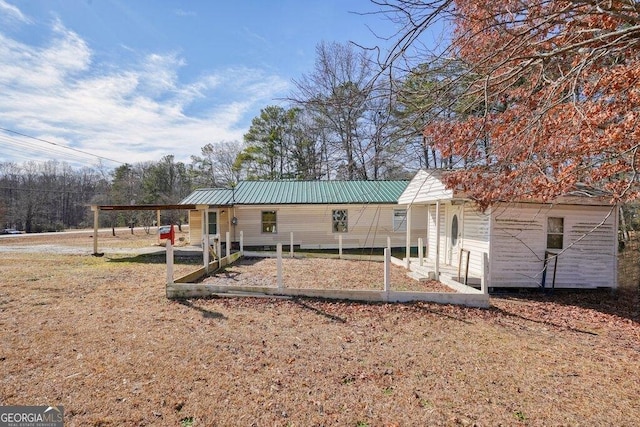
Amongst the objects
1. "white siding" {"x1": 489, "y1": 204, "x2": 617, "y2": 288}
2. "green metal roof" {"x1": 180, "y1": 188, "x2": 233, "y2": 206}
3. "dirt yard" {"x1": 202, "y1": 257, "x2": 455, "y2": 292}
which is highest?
"green metal roof" {"x1": 180, "y1": 188, "x2": 233, "y2": 206}

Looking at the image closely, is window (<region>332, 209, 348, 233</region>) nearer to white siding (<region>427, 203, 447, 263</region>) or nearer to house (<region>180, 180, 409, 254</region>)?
house (<region>180, 180, 409, 254</region>)

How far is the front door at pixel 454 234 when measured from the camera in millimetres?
10492

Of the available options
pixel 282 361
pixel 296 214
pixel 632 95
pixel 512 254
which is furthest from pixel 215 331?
pixel 296 214

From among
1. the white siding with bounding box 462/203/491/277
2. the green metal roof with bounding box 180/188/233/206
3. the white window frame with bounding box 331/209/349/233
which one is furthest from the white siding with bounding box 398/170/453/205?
the green metal roof with bounding box 180/188/233/206

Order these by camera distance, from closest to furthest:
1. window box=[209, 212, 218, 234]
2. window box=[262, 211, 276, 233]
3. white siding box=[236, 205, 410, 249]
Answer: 1. window box=[209, 212, 218, 234]
2. white siding box=[236, 205, 410, 249]
3. window box=[262, 211, 276, 233]

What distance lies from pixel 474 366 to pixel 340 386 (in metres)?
1.89

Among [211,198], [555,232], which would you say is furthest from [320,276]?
[211,198]

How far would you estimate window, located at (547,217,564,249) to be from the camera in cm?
929

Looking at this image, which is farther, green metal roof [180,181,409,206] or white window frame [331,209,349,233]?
white window frame [331,209,349,233]

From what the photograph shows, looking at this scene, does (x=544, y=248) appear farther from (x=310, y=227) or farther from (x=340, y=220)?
(x=310, y=227)

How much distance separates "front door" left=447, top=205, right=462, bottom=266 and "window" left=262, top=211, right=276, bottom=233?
31.3 ft

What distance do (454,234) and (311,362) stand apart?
8.11 meters

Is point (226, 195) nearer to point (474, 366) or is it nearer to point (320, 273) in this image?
point (320, 273)

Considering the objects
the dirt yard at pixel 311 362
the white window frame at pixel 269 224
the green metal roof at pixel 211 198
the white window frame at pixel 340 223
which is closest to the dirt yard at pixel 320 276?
the dirt yard at pixel 311 362
